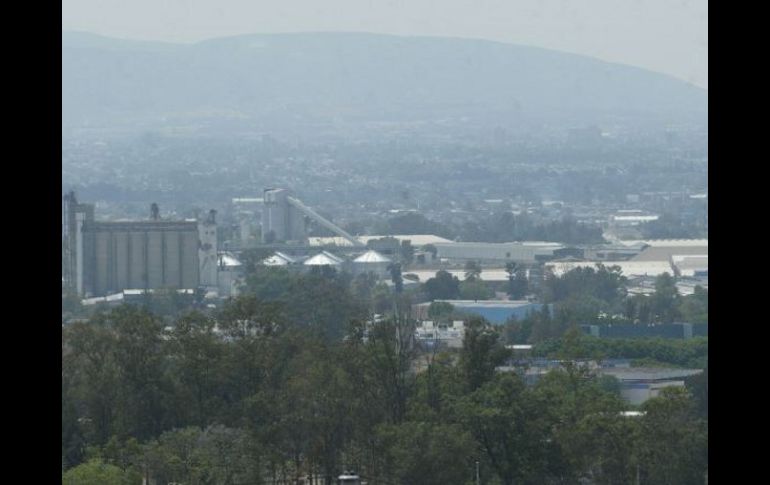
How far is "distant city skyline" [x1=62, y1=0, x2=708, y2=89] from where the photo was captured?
31.5 m

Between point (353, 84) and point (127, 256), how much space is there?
21012 millimetres

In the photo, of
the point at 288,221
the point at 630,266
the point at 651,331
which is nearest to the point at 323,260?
the point at 288,221

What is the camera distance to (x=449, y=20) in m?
38.7

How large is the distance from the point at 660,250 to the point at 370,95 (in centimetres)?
1800

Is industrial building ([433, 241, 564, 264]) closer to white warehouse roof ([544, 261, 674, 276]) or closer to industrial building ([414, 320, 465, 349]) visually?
Answer: white warehouse roof ([544, 261, 674, 276])

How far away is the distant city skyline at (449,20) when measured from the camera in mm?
31500

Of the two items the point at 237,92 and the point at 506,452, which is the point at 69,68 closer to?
the point at 237,92

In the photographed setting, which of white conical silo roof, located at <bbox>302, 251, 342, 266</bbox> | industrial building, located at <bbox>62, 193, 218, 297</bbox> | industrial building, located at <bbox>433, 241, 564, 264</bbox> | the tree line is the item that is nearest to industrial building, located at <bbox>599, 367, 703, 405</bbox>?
the tree line

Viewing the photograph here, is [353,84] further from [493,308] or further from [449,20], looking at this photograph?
[493,308]


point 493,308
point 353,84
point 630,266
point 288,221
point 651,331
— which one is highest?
point 353,84

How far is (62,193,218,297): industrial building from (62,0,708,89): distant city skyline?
43.1 feet

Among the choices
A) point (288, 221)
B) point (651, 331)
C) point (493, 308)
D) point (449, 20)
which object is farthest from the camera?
point (449, 20)

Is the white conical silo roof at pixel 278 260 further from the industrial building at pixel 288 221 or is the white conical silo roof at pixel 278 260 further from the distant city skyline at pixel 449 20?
the distant city skyline at pixel 449 20
